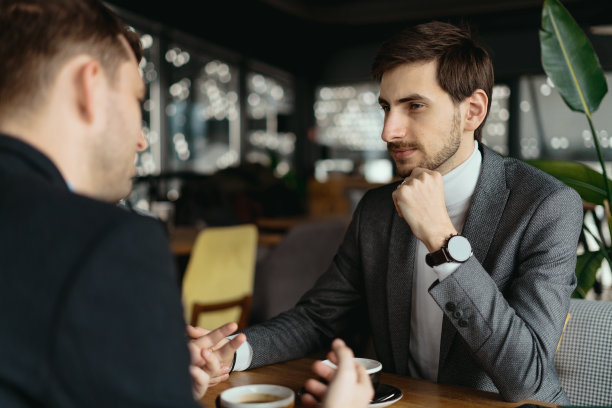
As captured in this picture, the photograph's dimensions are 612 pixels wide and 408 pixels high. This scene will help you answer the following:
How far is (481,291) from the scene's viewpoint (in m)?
1.25

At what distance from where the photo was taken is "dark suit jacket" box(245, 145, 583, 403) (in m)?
1.24

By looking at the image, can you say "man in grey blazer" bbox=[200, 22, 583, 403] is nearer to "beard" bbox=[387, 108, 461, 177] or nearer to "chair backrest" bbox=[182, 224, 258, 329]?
"beard" bbox=[387, 108, 461, 177]

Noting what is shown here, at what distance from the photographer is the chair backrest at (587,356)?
4.77 feet

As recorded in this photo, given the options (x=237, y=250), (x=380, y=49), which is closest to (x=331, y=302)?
(x=380, y=49)

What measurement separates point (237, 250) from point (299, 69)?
28.5ft

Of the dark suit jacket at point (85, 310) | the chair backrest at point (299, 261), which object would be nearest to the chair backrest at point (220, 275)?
the chair backrest at point (299, 261)

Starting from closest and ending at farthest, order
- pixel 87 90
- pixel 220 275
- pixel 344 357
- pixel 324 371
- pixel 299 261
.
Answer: pixel 87 90 < pixel 344 357 < pixel 324 371 < pixel 299 261 < pixel 220 275

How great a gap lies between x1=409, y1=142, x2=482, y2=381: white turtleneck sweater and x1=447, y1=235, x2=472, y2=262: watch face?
270 millimetres

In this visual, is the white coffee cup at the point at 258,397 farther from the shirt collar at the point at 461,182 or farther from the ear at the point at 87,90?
the shirt collar at the point at 461,182

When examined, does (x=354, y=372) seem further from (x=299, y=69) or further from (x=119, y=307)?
(x=299, y=69)

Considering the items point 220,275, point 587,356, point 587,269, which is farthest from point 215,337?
point 220,275

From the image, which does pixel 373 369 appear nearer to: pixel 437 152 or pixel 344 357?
pixel 344 357

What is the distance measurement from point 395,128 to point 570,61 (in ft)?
2.64

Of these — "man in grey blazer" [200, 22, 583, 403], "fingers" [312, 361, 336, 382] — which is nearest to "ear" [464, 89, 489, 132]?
"man in grey blazer" [200, 22, 583, 403]
